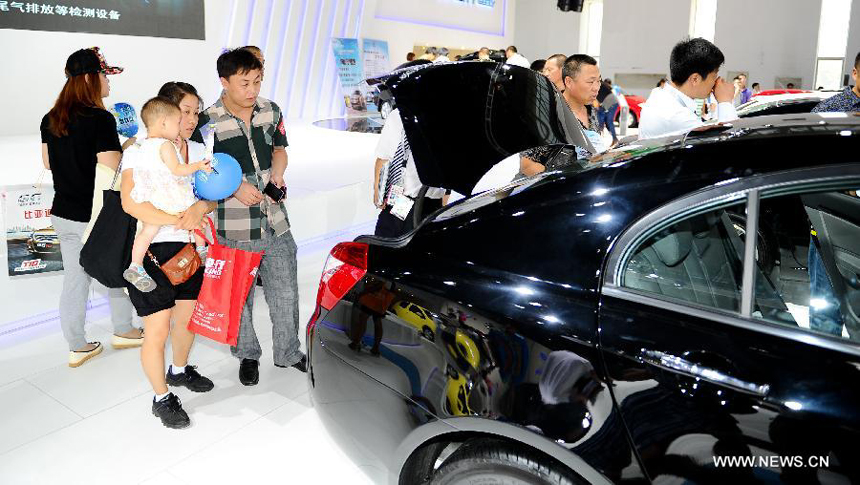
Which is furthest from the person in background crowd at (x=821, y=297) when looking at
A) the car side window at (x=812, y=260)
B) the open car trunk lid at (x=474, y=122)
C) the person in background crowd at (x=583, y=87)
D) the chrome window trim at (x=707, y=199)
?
the person in background crowd at (x=583, y=87)

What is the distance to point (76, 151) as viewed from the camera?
2.87 m

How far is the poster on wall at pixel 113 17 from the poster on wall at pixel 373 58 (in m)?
4.34

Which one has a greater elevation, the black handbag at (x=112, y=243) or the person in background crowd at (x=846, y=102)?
the person in background crowd at (x=846, y=102)

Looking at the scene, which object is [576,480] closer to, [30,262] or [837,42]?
[30,262]

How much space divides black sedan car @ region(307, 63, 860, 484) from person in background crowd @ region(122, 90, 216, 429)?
1015 mm

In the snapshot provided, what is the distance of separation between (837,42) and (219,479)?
1946cm

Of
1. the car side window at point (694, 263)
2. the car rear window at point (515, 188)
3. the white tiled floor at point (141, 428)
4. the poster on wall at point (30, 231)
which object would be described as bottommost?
the white tiled floor at point (141, 428)

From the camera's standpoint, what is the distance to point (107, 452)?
242cm

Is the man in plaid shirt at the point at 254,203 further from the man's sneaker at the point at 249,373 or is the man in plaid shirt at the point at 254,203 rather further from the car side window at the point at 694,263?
the car side window at the point at 694,263

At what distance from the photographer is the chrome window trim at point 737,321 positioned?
3.70ft

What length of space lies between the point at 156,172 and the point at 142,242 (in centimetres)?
27

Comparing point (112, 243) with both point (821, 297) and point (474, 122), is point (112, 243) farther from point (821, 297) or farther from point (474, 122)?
point (821, 297)

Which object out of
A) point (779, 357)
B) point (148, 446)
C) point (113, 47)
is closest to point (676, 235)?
point (779, 357)

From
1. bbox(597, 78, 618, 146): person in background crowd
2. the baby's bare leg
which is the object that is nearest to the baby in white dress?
the baby's bare leg
